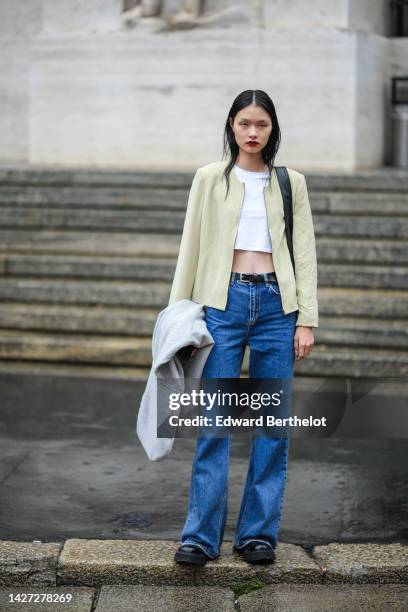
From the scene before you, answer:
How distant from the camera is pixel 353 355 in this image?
8.47m

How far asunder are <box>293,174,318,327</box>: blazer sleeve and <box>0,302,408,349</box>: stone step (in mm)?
3979

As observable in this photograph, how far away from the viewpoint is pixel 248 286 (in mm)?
4570

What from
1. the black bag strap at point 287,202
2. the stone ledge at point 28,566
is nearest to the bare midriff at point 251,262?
A: the black bag strap at point 287,202

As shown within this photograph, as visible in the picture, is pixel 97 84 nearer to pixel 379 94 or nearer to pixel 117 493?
pixel 379 94

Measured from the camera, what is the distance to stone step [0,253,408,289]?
9203mm

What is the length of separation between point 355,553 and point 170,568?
2.69ft

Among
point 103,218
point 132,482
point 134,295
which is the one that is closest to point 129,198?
point 103,218

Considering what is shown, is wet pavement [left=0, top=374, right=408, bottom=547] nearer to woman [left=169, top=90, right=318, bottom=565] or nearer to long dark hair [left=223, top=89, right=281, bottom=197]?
woman [left=169, top=90, right=318, bottom=565]

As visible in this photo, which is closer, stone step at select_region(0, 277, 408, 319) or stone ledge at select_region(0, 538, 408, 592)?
stone ledge at select_region(0, 538, 408, 592)

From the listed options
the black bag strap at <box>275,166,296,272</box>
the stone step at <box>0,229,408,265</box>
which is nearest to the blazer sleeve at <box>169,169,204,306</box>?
the black bag strap at <box>275,166,296,272</box>

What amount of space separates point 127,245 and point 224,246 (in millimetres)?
5604

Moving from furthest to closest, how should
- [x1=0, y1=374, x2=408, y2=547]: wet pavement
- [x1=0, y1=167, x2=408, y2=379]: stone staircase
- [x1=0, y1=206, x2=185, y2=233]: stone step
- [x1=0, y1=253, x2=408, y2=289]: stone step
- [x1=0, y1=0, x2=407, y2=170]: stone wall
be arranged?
[x1=0, y1=0, x2=407, y2=170]: stone wall → [x1=0, y1=206, x2=185, y2=233]: stone step → [x1=0, y1=253, x2=408, y2=289]: stone step → [x1=0, y1=167, x2=408, y2=379]: stone staircase → [x1=0, y1=374, x2=408, y2=547]: wet pavement

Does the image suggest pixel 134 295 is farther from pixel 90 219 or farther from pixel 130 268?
pixel 90 219

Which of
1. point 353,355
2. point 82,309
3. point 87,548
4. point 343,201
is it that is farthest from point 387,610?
point 343,201
